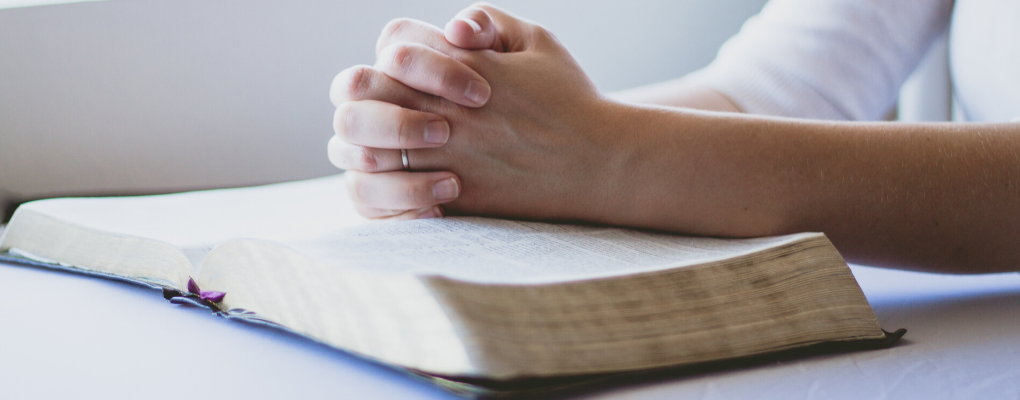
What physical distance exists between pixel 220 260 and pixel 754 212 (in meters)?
0.30

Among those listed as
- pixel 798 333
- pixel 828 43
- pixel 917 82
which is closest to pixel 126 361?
pixel 798 333

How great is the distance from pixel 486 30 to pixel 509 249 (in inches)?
7.2

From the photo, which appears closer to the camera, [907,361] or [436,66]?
[907,361]

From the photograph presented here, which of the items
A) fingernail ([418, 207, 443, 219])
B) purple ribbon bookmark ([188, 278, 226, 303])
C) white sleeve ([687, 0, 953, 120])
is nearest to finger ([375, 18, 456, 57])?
fingernail ([418, 207, 443, 219])

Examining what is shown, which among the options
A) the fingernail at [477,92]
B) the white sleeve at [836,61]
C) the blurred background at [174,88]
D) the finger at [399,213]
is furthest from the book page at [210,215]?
the white sleeve at [836,61]

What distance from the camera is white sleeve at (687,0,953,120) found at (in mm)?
803

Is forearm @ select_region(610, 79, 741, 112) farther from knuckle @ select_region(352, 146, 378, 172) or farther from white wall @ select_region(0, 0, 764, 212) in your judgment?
white wall @ select_region(0, 0, 764, 212)

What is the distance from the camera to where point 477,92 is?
415 millimetres

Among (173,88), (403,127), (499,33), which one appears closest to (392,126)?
(403,127)

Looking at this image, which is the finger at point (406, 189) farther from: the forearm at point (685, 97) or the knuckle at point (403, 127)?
the forearm at point (685, 97)

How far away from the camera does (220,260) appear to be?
333mm

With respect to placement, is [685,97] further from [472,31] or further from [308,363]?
[308,363]

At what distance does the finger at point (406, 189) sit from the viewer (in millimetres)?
422

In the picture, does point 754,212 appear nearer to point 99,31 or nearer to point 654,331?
point 654,331
